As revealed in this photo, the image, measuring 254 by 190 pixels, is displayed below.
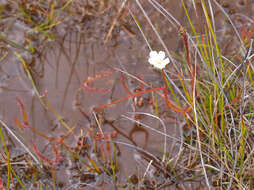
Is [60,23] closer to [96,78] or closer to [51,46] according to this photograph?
[51,46]

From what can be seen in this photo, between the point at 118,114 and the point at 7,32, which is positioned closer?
the point at 118,114

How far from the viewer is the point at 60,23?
4.29 ft

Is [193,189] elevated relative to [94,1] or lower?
lower

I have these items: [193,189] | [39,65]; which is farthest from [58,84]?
[193,189]

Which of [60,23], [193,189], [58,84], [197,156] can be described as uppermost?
[60,23]

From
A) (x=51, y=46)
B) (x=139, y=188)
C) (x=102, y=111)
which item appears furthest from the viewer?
(x=51, y=46)

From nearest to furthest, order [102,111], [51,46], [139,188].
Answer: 1. [139,188]
2. [102,111]
3. [51,46]

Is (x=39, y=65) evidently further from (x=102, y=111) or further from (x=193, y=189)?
(x=193, y=189)

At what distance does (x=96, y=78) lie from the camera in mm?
1189

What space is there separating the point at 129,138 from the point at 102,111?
0.51 feet

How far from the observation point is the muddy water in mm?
1098

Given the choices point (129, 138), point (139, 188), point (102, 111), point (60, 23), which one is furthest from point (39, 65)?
point (139, 188)

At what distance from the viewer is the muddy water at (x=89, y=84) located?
1098 millimetres

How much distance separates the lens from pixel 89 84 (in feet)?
3.87
